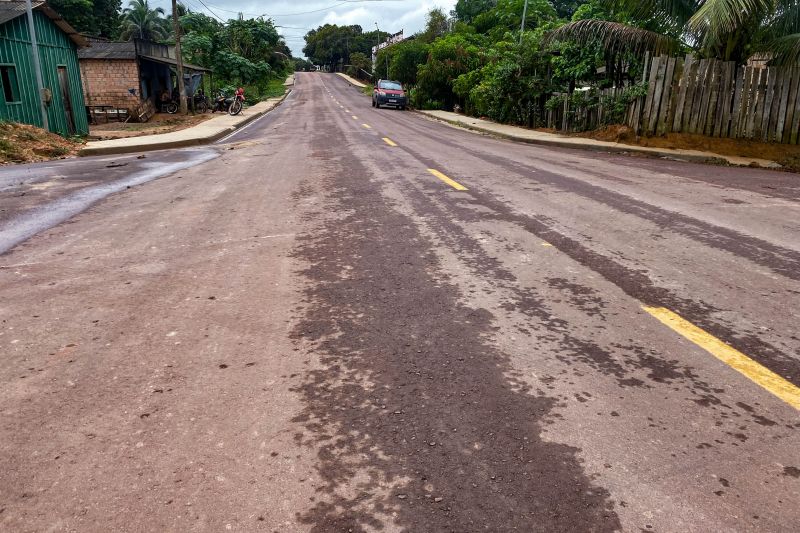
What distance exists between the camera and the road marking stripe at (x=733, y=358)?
9.25 feet

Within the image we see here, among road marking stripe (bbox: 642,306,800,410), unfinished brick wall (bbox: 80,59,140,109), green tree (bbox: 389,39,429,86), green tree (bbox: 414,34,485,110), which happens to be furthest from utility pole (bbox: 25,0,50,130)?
green tree (bbox: 389,39,429,86)

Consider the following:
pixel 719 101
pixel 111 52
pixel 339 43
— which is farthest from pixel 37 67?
pixel 339 43

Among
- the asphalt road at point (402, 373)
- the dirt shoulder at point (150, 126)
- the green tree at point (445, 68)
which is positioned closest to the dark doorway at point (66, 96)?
the dirt shoulder at point (150, 126)

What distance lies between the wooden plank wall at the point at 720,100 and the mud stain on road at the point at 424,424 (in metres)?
12.8

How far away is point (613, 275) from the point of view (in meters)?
4.56

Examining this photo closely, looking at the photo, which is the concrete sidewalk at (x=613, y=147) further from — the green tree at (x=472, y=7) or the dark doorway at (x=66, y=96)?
the green tree at (x=472, y=7)

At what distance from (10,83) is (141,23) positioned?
67.0 meters

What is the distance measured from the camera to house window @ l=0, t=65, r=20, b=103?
662 inches

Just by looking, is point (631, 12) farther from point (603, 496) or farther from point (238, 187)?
point (603, 496)

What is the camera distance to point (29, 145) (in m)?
14.4

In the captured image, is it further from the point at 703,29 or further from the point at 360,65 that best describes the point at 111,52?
the point at 360,65

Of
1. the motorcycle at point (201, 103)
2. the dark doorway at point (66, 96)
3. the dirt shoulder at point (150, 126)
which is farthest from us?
the motorcycle at point (201, 103)

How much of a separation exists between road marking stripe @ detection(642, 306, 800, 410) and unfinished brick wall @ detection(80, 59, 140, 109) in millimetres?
32556

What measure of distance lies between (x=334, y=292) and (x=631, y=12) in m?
14.6
